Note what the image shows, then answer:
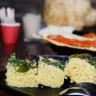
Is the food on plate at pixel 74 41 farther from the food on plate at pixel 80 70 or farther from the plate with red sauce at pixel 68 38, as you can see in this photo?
the food on plate at pixel 80 70

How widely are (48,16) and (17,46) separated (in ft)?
2.21

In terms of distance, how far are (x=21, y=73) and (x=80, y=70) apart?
0.68ft

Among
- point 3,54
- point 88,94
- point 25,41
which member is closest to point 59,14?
point 25,41

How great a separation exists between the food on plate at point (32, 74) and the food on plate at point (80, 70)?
4 centimetres

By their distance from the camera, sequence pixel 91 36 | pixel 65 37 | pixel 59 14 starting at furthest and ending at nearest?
pixel 59 14
pixel 91 36
pixel 65 37

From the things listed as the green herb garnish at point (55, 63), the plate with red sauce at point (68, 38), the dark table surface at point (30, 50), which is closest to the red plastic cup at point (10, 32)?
the dark table surface at point (30, 50)

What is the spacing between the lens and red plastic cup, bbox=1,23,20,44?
2.20 m

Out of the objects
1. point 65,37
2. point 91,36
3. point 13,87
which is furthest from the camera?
point 91,36

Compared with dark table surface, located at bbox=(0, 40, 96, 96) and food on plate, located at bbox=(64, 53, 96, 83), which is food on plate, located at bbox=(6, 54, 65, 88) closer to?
food on plate, located at bbox=(64, 53, 96, 83)

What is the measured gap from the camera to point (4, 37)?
7.38 feet

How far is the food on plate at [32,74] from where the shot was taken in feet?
4.32

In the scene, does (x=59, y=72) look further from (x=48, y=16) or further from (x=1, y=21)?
(x=48, y=16)

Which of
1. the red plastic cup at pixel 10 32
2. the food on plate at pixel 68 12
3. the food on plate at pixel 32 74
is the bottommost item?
the food on plate at pixel 68 12

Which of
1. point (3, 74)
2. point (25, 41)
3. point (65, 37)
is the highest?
point (3, 74)
